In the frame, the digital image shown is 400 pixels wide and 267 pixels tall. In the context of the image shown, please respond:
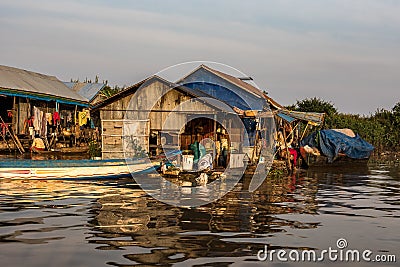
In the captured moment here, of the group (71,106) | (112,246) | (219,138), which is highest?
(71,106)

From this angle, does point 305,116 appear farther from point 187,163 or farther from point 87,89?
point 87,89

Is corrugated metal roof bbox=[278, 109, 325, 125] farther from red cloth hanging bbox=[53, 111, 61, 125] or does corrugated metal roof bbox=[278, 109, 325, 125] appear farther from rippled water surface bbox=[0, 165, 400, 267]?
red cloth hanging bbox=[53, 111, 61, 125]

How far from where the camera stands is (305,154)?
2612cm

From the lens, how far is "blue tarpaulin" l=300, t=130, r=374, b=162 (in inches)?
1048

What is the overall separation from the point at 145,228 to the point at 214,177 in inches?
311

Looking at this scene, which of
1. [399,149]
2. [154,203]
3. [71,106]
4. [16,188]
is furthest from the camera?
[399,149]

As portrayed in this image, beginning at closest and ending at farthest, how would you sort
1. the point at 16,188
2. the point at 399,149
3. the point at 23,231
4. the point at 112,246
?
the point at 112,246 < the point at 23,231 < the point at 16,188 < the point at 399,149

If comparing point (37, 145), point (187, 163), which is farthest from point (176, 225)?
point (37, 145)

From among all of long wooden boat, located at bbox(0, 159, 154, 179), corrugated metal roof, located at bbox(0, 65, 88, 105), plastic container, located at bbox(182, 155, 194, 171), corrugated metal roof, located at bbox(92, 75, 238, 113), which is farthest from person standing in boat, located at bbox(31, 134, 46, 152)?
plastic container, located at bbox(182, 155, 194, 171)

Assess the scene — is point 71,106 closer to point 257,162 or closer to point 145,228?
point 257,162

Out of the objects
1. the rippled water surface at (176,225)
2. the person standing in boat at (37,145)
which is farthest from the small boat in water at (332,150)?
the person standing in boat at (37,145)

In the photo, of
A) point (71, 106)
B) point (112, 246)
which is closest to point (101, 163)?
point (112, 246)

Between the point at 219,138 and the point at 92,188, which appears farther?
the point at 219,138

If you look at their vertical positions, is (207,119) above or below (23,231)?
above
